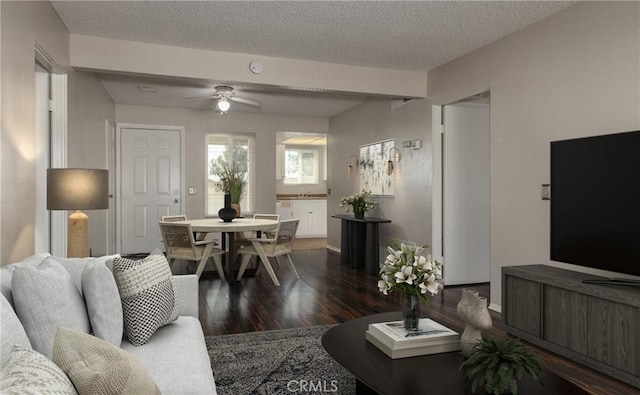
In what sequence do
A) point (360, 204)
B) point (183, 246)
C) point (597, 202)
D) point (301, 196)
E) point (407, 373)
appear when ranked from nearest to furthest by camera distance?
1. point (407, 373)
2. point (597, 202)
3. point (183, 246)
4. point (360, 204)
5. point (301, 196)

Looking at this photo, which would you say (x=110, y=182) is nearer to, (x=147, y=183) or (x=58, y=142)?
(x=147, y=183)

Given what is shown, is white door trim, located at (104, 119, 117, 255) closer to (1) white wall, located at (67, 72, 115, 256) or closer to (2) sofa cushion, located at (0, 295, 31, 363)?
(1) white wall, located at (67, 72, 115, 256)

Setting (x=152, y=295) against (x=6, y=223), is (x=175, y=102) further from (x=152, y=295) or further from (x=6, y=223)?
(x=152, y=295)

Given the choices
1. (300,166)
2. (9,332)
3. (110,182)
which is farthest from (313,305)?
(300,166)

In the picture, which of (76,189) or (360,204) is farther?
(360,204)

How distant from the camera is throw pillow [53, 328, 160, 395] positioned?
1049mm

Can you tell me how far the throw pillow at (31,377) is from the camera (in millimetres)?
858

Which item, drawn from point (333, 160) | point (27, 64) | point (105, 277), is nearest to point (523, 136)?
point (105, 277)

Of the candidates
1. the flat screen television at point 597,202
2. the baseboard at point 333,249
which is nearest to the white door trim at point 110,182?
the baseboard at point 333,249

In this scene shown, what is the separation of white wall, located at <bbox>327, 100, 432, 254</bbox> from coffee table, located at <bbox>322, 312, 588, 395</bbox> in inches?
125

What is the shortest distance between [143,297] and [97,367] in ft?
2.99

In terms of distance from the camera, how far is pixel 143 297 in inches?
77.3

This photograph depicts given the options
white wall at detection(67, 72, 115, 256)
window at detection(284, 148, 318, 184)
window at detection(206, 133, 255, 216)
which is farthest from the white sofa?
window at detection(284, 148, 318, 184)

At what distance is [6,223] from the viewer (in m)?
2.34
